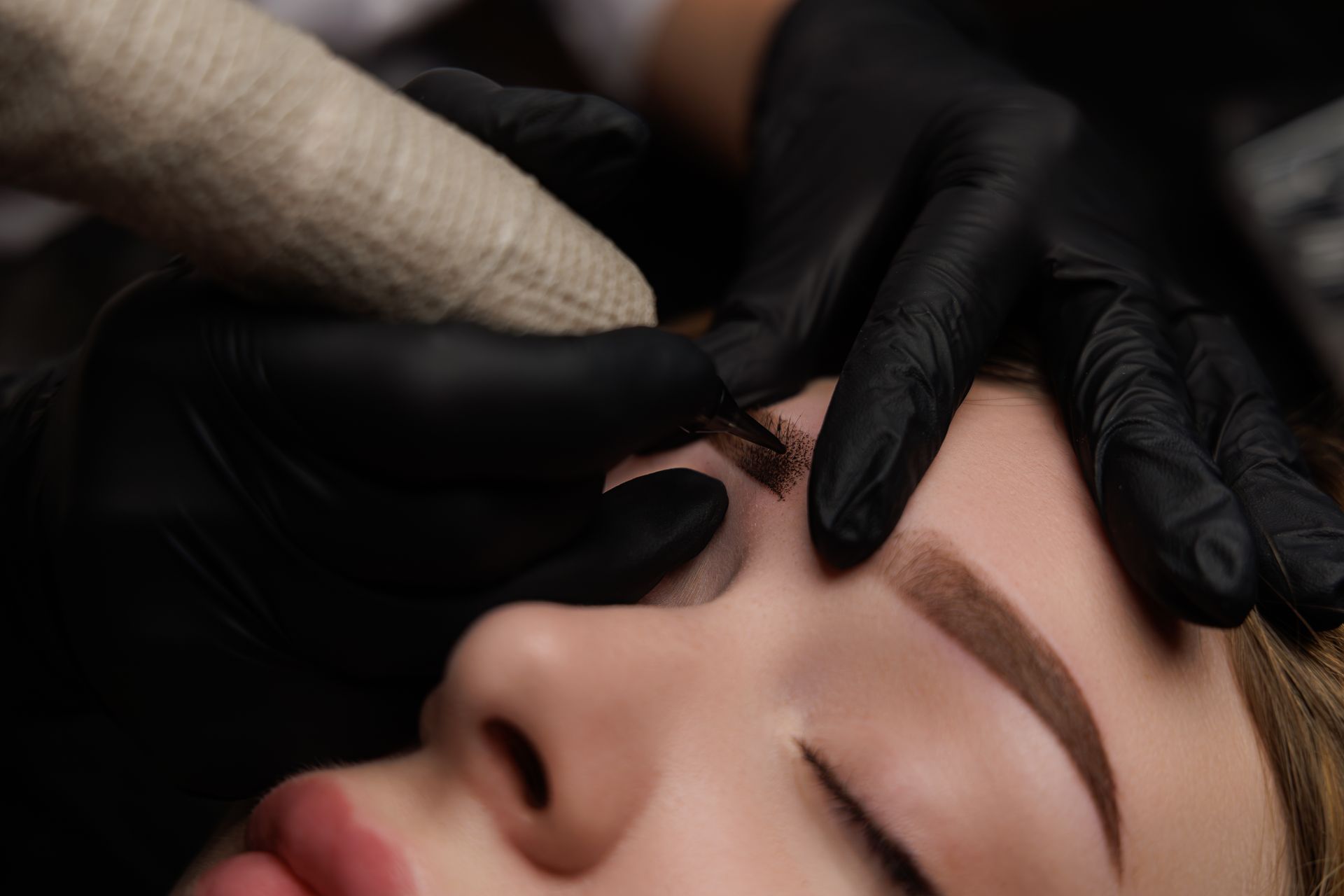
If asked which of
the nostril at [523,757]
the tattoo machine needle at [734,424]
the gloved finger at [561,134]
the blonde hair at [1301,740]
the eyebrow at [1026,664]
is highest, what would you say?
the gloved finger at [561,134]

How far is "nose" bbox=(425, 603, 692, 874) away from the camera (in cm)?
58

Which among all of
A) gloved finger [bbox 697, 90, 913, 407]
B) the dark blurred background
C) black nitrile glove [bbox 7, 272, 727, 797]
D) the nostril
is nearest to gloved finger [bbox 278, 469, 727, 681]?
black nitrile glove [bbox 7, 272, 727, 797]

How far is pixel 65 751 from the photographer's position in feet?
3.65

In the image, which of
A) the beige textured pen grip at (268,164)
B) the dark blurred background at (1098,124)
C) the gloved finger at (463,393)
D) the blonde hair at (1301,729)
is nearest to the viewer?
the beige textured pen grip at (268,164)

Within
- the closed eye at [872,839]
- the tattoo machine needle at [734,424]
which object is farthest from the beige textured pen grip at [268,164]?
the closed eye at [872,839]

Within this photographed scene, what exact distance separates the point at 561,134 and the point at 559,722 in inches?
18.7

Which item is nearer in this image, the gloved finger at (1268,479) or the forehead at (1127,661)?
the forehead at (1127,661)

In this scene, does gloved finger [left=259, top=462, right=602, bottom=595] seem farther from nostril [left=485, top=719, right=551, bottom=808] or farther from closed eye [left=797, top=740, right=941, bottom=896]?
closed eye [left=797, top=740, right=941, bottom=896]

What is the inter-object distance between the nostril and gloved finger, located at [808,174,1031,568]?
25 centimetres

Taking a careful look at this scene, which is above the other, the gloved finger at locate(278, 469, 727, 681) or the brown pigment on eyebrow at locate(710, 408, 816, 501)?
the brown pigment on eyebrow at locate(710, 408, 816, 501)

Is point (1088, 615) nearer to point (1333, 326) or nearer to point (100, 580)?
point (100, 580)

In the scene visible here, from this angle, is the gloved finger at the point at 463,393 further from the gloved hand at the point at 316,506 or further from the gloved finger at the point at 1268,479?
the gloved finger at the point at 1268,479

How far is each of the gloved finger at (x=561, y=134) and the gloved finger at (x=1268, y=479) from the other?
0.64m

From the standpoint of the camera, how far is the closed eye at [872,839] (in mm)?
619
